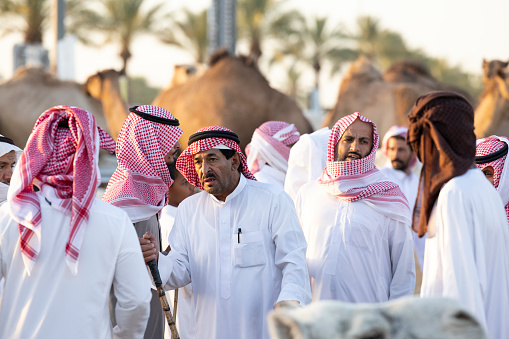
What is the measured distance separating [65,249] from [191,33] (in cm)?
2278

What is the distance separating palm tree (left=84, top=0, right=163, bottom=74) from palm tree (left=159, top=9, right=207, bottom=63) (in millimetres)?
549

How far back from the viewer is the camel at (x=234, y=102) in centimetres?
1340

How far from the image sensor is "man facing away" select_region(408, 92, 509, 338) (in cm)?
295

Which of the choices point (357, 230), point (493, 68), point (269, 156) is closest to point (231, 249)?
point (357, 230)

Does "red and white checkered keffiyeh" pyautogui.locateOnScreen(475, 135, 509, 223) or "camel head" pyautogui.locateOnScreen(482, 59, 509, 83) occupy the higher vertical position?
"camel head" pyautogui.locateOnScreen(482, 59, 509, 83)

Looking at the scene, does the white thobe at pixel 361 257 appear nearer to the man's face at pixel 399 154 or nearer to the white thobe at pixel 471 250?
the white thobe at pixel 471 250

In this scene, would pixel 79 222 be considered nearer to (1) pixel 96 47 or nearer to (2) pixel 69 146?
(2) pixel 69 146

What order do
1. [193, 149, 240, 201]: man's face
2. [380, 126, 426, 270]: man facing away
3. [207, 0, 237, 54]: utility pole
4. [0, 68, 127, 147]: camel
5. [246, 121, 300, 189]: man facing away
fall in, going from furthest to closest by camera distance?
1. [207, 0, 237, 54]: utility pole
2. [0, 68, 127, 147]: camel
3. [380, 126, 426, 270]: man facing away
4. [246, 121, 300, 189]: man facing away
5. [193, 149, 240, 201]: man's face

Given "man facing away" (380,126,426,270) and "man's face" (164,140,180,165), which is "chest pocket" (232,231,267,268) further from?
"man facing away" (380,126,426,270)

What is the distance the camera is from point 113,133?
15.0 meters

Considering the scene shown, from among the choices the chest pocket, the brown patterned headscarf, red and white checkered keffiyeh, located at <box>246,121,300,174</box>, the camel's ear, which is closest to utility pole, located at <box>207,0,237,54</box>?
red and white checkered keffiyeh, located at <box>246,121,300,174</box>

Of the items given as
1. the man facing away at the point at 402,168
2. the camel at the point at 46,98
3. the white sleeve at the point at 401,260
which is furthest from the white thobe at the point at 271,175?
the camel at the point at 46,98

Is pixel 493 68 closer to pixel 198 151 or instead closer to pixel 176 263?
pixel 198 151

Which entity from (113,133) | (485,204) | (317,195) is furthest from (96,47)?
(485,204)
